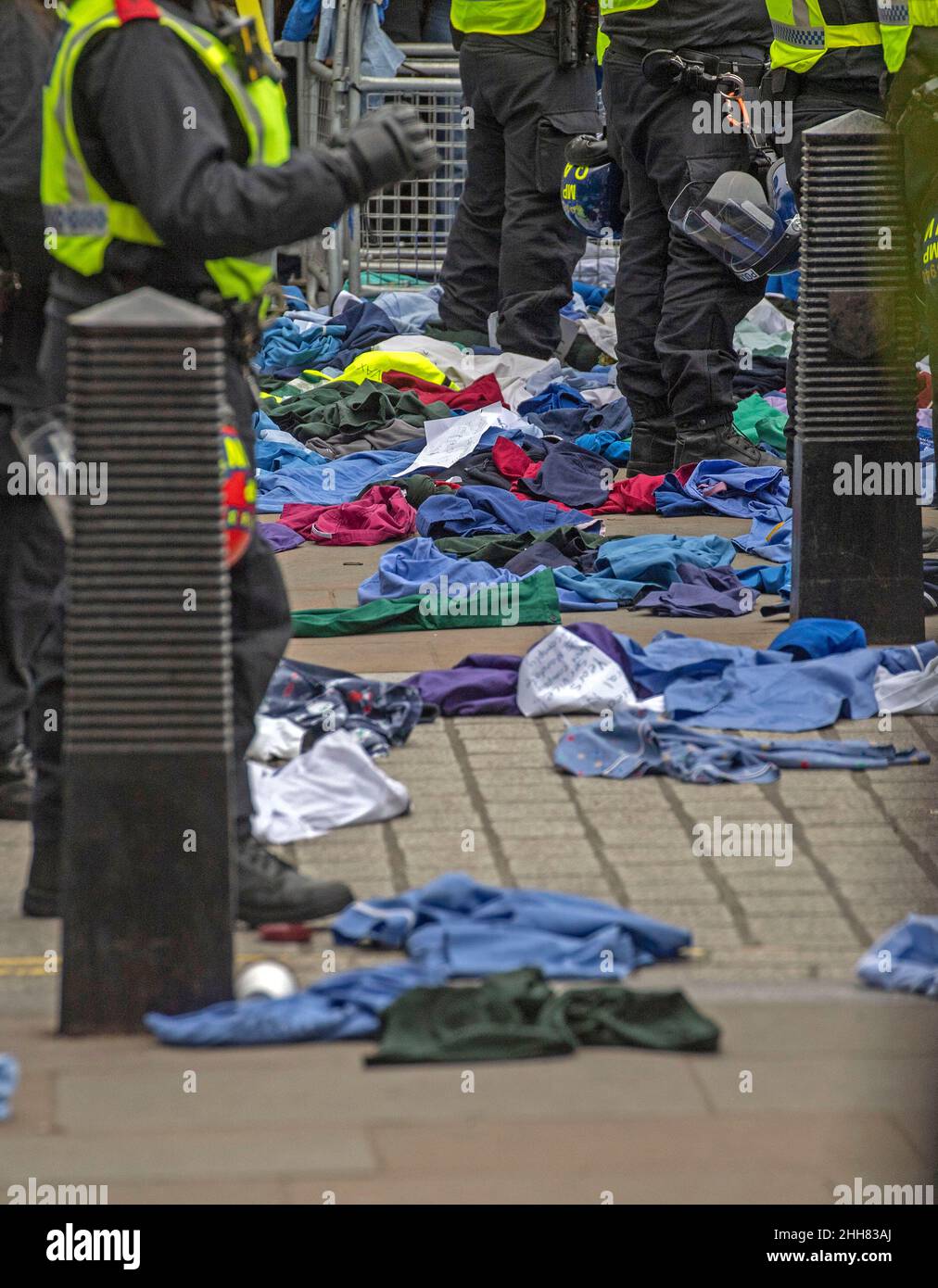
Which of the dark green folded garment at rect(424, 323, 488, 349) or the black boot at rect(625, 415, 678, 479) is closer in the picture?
the black boot at rect(625, 415, 678, 479)

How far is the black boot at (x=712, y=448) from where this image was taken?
8438 mm

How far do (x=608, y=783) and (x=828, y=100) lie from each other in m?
3.14

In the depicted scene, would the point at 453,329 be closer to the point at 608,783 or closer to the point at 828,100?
the point at 828,100

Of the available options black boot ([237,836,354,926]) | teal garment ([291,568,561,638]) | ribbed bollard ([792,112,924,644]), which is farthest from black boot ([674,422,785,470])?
black boot ([237,836,354,926])

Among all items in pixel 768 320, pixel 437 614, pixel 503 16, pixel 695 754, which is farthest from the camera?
pixel 768 320

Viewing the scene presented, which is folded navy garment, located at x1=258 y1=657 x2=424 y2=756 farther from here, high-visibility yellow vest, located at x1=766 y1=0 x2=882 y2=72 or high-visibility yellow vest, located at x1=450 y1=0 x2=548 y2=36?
high-visibility yellow vest, located at x1=450 y1=0 x2=548 y2=36

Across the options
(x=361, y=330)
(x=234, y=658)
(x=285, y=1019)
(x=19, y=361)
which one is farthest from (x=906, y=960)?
(x=361, y=330)

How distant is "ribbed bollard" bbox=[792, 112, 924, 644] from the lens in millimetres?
5977

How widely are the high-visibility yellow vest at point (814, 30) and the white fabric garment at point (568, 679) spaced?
2.54 metres

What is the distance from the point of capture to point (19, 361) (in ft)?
15.9

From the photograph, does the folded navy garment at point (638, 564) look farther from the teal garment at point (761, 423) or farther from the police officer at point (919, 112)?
the teal garment at point (761, 423)

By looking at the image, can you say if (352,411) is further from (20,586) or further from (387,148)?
(387,148)

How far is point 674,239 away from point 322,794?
158 inches

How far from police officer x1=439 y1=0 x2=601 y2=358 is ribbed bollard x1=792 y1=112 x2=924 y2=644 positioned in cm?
406
